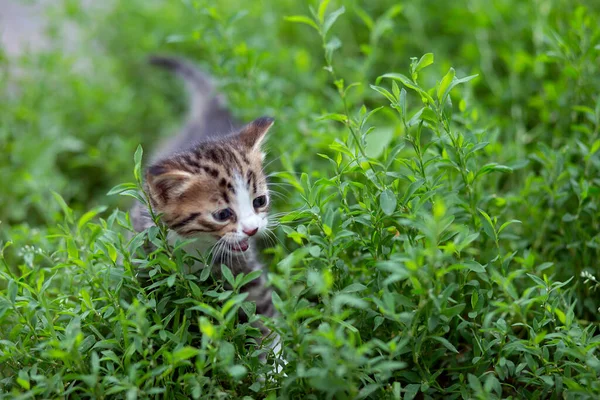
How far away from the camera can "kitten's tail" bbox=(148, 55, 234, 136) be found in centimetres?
342

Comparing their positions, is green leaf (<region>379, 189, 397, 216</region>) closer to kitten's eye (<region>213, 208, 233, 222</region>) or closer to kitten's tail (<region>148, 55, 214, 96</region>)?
kitten's eye (<region>213, 208, 233, 222</region>)

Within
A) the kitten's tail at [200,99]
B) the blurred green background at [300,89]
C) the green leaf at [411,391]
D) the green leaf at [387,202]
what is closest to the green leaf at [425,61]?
the green leaf at [387,202]

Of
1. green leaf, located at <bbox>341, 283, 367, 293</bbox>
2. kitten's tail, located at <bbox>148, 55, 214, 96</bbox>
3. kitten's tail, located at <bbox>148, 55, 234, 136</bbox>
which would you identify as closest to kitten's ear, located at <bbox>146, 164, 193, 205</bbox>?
green leaf, located at <bbox>341, 283, 367, 293</bbox>

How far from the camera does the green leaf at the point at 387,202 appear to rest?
5.62 ft

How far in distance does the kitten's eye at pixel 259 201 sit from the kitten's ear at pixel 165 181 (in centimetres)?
28

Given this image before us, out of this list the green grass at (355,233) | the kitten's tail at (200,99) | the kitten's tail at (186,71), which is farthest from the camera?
the kitten's tail at (186,71)

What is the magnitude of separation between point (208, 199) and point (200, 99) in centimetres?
194

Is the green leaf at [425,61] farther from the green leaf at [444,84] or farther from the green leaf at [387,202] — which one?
the green leaf at [387,202]

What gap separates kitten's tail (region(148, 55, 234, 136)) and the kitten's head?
117 centimetres

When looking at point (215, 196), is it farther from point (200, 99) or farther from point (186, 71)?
point (186, 71)

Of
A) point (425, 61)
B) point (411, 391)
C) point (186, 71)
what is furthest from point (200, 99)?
point (411, 391)

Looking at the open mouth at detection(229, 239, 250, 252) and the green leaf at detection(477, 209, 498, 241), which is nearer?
the green leaf at detection(477, 209, 498, 241)

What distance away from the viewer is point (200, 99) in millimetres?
3871

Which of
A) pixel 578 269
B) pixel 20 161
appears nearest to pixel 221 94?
pixel 20 161
